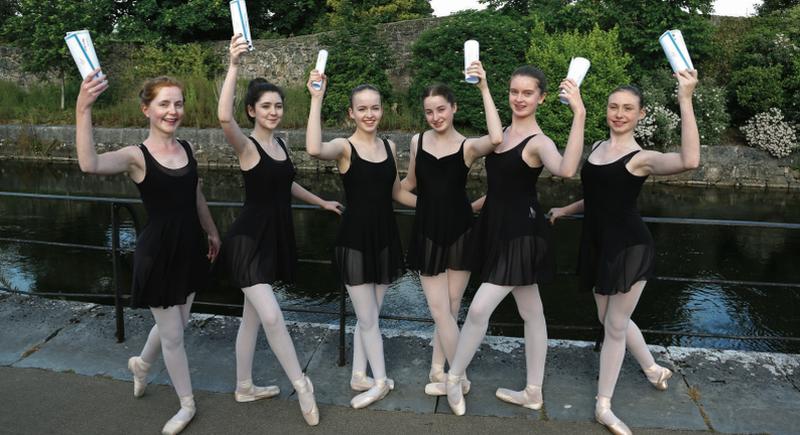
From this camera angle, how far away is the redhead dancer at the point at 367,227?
2803 mm

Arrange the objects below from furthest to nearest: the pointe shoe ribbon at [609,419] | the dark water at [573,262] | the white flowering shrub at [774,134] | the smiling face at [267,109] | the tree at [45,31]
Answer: the tree at [45,31], the white flowering shrub at [774,134], the dark water at [573,262], the smiling face at [267,109], the pointe shoe ribbon at [609,419]

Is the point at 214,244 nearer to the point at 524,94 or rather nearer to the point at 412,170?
the point at 412,170

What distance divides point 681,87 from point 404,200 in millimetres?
1401

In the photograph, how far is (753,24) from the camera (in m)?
16.7

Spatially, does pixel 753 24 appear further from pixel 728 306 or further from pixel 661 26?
pixel 728 306

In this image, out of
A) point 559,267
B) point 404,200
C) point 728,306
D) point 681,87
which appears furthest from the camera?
point 559,267

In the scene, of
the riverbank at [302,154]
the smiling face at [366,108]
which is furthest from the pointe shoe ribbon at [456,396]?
the riverbank at [302,154]

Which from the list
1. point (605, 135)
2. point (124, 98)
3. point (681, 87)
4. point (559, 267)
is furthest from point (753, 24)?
point (124, 98)

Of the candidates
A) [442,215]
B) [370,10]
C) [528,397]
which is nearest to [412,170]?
[442,215]

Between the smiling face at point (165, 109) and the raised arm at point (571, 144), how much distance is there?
165 cm

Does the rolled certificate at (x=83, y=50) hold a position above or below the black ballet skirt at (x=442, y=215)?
above

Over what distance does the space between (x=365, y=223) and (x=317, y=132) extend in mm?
501

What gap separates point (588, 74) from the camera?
13.6 meters

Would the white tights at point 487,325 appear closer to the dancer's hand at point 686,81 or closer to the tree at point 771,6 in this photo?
the dancer's hand at point 686,81
